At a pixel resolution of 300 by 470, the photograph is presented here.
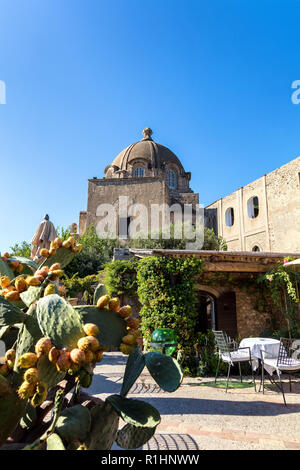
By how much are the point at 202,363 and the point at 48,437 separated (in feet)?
22.6

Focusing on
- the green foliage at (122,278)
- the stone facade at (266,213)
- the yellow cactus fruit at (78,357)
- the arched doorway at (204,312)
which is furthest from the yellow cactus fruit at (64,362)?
the stone facade at (266,213)

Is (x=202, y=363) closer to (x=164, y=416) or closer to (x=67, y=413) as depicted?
(x=164, y=416)

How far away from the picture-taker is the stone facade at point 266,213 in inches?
704

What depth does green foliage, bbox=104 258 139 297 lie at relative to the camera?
971 cm

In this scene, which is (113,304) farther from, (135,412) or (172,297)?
(172,297)

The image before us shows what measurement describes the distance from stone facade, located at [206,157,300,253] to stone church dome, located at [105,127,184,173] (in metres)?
6.23

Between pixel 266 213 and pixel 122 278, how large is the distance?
13697 millimetres

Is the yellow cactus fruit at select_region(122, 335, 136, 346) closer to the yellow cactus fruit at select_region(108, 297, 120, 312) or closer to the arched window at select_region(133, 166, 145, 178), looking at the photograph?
the yellow cactus fruit at select_region(108, 297, 120, 312)

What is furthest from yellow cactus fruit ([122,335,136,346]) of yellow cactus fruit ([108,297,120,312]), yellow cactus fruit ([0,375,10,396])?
yellow cactus fruit ([0,375,10,396])

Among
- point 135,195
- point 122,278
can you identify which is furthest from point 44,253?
point 135,195

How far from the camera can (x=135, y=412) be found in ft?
3.65

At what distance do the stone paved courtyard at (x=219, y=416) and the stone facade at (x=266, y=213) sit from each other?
13.5 metres
